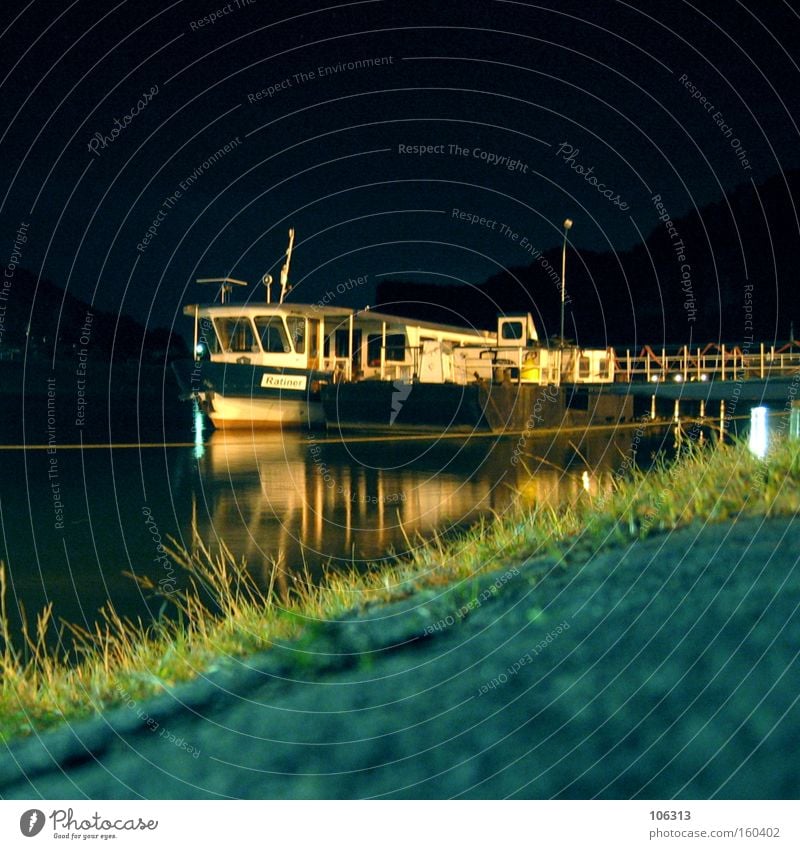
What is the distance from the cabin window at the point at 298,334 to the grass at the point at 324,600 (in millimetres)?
19973

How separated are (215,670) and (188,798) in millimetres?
901

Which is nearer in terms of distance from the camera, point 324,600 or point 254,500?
point 324,600

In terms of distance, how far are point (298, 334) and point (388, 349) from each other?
317 cm

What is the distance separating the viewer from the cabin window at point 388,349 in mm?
29266

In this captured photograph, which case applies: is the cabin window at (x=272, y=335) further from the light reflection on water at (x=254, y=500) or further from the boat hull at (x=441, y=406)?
the light reflection on water at (x=254, y=500)

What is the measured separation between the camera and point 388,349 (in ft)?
96.6

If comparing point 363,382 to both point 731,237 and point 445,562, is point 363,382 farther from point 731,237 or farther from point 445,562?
point 731,237

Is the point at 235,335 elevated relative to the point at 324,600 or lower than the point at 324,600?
elevated

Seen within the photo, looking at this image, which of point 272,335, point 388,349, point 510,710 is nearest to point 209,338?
point 272,335

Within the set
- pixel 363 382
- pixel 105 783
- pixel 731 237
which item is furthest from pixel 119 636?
pixel 731 237

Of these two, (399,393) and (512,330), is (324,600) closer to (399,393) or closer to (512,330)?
(399,393)

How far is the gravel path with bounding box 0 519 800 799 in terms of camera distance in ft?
13.0

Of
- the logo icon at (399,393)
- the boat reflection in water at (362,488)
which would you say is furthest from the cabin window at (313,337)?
the boat reflection in water at (362,488)
